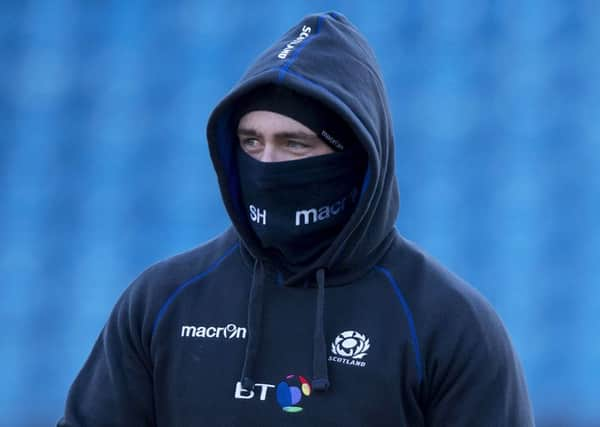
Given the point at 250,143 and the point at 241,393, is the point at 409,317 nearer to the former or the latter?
the point at 241,393

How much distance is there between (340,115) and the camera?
1.90 meters

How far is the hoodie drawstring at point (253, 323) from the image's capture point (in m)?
1.89

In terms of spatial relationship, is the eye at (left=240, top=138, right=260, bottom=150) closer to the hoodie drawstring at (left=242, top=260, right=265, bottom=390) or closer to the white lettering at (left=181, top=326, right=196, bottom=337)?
the hoodie drawstring at (left=242, top=260, right=265, bottom=390)

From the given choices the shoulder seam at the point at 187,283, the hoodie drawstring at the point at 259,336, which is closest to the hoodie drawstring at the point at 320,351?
the hoodie drawstring at the point at 259,336

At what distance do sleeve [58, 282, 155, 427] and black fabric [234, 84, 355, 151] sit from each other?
1.47 feet

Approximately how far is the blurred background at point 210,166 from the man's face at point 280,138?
2083 millimetres

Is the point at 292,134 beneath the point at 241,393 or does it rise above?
above

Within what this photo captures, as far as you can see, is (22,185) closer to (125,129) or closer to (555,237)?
(125,129)

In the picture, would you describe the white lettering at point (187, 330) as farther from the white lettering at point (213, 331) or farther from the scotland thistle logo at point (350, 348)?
the scotland thistle logo at point (350, 348)

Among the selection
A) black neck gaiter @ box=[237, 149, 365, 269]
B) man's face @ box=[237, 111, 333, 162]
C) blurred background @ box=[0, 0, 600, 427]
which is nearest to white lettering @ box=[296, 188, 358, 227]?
black neck gaiter @ box=[237, 149, 365, 269]

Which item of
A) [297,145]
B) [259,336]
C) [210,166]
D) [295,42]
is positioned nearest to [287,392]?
[259,336]

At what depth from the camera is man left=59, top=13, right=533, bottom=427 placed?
185 centimetres

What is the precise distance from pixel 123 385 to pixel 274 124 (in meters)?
0.57

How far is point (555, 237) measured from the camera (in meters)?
3.95
